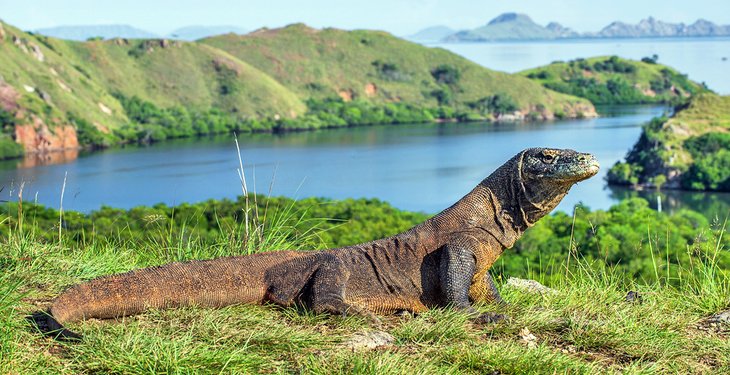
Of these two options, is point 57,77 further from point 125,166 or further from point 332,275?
point 332,275

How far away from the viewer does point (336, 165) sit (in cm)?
9100

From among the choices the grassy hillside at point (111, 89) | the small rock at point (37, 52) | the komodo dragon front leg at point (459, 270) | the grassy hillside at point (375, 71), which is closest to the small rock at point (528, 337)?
the komodo dragon front leg at point (459, 270)

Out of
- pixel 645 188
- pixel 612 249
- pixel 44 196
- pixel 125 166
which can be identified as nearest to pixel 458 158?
pixel 645 188

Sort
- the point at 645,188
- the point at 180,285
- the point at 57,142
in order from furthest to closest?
the point at 57,142
the point at 645,188
the point at 180,285

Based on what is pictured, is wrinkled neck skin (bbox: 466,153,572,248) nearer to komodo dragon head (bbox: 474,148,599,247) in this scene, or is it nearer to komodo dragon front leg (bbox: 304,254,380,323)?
komodo dragon head (bbox: 474,148,599,247)

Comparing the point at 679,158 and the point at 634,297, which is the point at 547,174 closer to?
the point at 634,297

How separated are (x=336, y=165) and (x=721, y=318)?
8547 centimetres

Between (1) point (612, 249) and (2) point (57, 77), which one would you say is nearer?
(1) point (612, 249)

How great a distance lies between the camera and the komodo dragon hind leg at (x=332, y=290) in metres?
5.52

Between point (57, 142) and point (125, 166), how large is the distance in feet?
72.6

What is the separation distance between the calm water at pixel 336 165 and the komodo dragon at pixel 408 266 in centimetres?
3997

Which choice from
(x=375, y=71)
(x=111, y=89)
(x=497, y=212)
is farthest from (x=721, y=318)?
(x=375, y=71)

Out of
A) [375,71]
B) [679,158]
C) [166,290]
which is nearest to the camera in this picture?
[166,290]

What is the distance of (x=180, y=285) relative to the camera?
553 centimetres
